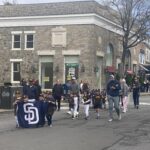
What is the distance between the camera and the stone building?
136 ft

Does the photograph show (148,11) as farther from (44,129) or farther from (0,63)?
(44,129)

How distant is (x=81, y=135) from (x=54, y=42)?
27.7 m

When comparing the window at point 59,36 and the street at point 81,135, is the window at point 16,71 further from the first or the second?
the street at point 81,135

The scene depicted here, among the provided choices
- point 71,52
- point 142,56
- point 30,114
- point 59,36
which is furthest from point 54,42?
point 30,114

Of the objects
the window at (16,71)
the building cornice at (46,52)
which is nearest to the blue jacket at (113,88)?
the building cornice at (46,52)

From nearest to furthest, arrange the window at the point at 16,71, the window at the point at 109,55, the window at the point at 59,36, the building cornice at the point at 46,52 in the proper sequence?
the window at the point at 59,36 < the building cornice at the point at 46,52 < the window at the point at 16,71 < the window at the point at 109,55

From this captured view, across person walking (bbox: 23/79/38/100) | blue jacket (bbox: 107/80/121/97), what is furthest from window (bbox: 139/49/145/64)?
blue jacket (bbox: 107/80/121/97)

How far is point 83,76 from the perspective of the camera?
41.3m

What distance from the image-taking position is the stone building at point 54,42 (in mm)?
41344

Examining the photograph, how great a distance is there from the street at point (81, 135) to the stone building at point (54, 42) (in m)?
21.2

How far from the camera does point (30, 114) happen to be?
693 inches

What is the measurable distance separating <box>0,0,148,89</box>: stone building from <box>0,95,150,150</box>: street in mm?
21226

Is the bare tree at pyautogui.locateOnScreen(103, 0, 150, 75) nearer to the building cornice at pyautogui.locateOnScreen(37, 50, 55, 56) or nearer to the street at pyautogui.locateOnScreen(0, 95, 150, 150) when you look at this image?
the building cornice at pyautogui.locateOnScreen(37, 50, 55, 56)

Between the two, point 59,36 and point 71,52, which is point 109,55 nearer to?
point 71,52
